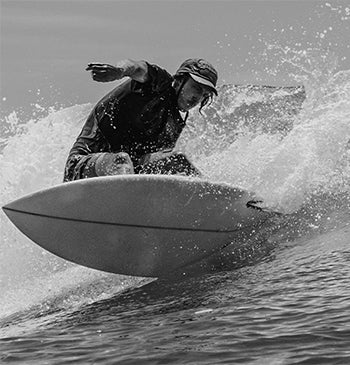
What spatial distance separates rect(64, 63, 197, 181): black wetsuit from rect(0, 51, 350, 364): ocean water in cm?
121

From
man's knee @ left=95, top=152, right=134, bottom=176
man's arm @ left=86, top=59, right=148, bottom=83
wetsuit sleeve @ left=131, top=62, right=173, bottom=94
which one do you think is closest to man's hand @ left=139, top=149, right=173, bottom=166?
man's knee @ left=95, top=152, right=134, bottom=176

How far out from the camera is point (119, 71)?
6.92 m

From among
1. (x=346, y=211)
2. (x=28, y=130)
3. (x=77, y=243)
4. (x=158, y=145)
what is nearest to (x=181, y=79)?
(x=158, y=145)

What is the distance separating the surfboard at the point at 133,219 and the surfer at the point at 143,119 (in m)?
0.64

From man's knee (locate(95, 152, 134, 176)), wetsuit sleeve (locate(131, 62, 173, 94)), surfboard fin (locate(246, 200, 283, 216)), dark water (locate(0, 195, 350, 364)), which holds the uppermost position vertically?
wetsuit sleeve (locate(131, 62, 173, 94))

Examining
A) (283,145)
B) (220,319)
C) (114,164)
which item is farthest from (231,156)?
(220,319)

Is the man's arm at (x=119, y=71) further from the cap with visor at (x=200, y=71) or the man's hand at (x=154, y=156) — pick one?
the man's hand at (x=154, y=156)

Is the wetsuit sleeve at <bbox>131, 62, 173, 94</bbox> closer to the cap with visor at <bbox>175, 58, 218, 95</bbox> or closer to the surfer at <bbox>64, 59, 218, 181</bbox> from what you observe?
the surfer at <bbox>64, 59, 218, 181</bbox>

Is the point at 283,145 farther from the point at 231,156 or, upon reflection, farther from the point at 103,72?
the point at 103,72

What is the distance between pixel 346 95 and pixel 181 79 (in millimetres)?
4545

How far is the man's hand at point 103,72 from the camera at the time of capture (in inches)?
264

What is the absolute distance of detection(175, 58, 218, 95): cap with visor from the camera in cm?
754

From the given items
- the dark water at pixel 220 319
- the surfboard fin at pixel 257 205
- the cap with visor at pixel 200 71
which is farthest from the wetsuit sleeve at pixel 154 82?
the dark water at pixel 220 319

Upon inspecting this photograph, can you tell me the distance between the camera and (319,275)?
5.83 metres
